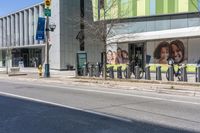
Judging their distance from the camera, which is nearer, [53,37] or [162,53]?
[162,53]

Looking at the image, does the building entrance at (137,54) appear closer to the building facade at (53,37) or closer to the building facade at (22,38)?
the building facade at (53,37)

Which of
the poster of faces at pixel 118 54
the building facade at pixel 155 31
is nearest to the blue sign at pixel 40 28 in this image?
the building facade at pixel 155 31

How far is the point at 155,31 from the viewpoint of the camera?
32.2 m

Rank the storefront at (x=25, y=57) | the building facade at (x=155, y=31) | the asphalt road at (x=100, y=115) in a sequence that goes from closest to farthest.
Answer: the asphalt road at (x=100, y=115), the building facade at (x=155, y=31), the storefront at (x=25, y=57)

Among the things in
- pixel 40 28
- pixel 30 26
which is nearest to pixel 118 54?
pixel 40 28

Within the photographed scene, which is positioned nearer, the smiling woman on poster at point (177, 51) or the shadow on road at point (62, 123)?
the shadow on road at point (62, 123)

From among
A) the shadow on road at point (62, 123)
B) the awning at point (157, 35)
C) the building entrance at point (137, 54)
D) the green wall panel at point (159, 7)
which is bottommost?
the shadow on road at point (62, 123)

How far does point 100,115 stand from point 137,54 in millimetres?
24048

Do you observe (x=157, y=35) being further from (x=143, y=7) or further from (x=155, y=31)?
(x=143, y=7)

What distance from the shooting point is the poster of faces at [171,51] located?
1175 inches

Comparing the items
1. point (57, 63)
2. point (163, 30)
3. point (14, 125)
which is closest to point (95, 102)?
point (14, 125)

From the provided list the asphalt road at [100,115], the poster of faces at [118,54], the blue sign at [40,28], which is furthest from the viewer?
the poster of faces at [118,54]

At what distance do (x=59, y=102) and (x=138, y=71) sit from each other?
11.0m

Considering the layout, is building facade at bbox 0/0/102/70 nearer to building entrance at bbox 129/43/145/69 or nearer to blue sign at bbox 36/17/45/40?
building entrance at bbox 129/43/145/69
